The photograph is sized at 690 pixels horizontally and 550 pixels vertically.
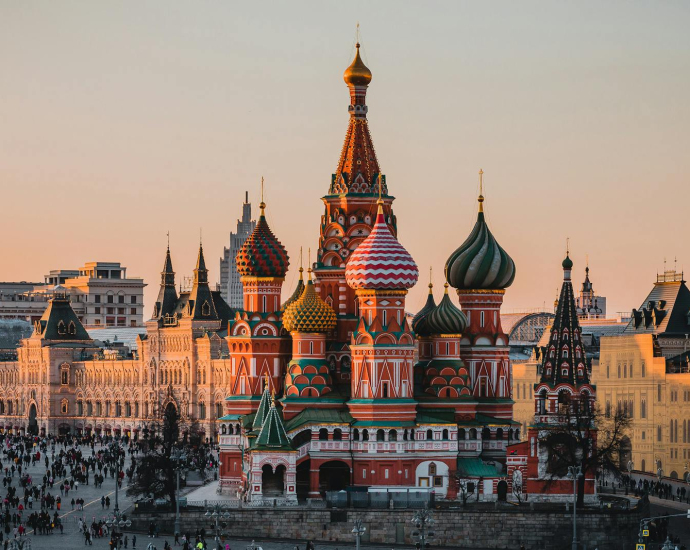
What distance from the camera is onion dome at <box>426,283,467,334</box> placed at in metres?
112

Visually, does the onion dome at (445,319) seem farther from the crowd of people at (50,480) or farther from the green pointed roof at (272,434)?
the crowd of people at (50,480)

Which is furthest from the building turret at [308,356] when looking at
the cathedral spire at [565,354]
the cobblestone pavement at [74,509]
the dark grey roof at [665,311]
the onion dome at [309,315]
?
the dark grey roof at [665,311]

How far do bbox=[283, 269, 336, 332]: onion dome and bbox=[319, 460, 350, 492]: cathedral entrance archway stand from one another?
7.25m

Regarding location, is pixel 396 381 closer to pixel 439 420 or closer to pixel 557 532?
pixel 439 420

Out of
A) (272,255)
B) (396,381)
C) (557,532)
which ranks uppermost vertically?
(272,255)

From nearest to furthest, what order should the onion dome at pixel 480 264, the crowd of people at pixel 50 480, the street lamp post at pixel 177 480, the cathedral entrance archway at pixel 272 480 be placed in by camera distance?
the street lamp post at pixel 177 480 < the crowd of people at pixel 50 480 < the cathedral entrance archway at pixel 272 480 < the onion dome at pixel 480 264

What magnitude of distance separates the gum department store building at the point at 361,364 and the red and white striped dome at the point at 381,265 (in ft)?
0.26

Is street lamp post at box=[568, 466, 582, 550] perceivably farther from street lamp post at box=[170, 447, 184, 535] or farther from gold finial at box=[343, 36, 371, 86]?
gold finial at box=[343, 36, 371, 86]

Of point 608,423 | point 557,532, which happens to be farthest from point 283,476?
point 608,423

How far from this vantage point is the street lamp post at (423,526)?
310 ft

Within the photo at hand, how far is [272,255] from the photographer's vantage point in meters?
113

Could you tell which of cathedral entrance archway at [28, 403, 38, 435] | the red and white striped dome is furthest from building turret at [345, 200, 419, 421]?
cathedral entrance archway at [28, 403, 38, 435]

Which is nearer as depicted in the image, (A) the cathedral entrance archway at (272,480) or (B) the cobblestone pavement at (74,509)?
(B) the cobblestone pavement at (74,509)

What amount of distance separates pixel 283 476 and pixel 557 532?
553 inches
